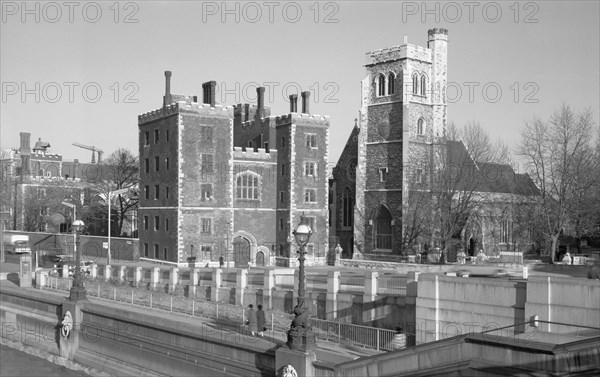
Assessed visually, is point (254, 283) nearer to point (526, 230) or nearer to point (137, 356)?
point (137, 356)

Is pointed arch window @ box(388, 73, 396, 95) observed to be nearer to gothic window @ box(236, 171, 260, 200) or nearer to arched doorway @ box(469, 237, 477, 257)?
gothic window @ box(236, 171, 260, 200)

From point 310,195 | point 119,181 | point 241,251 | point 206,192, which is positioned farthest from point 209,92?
point 119,181

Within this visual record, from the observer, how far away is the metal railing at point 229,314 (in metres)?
23.9

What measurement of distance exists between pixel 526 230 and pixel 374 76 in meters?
16.2

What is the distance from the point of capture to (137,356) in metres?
24.0

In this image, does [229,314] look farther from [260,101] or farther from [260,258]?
[260,101]

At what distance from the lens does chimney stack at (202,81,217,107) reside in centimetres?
5506

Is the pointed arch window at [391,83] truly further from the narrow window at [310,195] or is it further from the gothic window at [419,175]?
the narrow window at [310,195]

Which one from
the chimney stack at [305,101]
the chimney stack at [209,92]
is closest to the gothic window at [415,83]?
the chimney stack at [305,101]

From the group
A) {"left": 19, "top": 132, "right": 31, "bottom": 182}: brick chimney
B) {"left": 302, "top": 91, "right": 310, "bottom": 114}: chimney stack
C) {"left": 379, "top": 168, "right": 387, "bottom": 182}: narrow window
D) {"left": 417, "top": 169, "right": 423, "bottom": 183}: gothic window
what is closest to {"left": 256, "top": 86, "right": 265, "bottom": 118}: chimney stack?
{"left": 302, "top": 91, "right": 310, "bottom": 114}: chimney stack

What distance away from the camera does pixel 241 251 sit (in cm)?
5556

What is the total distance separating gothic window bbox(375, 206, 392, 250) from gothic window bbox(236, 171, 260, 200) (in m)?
9.56

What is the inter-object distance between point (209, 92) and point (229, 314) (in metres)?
28.9

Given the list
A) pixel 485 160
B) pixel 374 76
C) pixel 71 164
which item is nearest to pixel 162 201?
pixel 374 76
